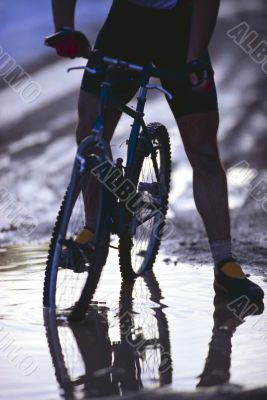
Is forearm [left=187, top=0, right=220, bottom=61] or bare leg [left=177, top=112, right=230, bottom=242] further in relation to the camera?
bare leg [left=177, top=112, right=230, bottom=242]

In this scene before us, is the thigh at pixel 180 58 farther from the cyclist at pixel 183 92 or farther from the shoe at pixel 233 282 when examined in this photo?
the shoe at pixel 233 282

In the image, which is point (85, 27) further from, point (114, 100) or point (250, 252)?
point (114, 100)

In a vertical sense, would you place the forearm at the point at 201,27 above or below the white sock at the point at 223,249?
above

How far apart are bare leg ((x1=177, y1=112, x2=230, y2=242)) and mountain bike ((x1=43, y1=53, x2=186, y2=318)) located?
25 cm

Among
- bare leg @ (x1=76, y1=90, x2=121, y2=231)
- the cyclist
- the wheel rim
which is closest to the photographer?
bare leg @ (x1=76, y1=90, x2=121, y2=231)

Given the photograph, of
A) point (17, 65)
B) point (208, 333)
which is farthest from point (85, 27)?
point (208, 333)

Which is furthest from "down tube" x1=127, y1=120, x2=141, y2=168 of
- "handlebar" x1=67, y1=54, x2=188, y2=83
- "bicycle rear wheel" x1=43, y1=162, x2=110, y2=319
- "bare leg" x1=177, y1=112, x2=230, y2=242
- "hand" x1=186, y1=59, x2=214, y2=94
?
"hand" x1=186, y1=59, x2=214, y2=94

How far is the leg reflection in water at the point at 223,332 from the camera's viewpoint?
3.82m

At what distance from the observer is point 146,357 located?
4.14 metres

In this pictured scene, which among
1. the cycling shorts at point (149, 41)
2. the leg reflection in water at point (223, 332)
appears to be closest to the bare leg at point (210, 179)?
the cycling shorts at point (149, 41)

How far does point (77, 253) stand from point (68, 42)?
905mm

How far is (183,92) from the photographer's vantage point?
523cm

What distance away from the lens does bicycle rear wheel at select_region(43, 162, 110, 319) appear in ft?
15.1

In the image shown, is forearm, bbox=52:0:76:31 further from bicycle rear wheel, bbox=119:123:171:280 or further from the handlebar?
bicycle rear wheel, bbox=119:123:171:280
